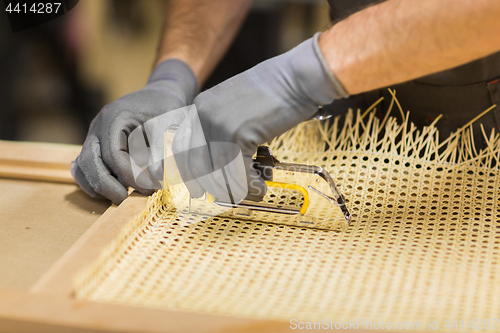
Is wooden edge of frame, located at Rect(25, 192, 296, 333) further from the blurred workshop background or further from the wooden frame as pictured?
the blurred workshop background

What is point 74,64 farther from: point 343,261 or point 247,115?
point 343,261

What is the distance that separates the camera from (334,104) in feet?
3.30

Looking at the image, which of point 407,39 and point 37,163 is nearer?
point 407,39

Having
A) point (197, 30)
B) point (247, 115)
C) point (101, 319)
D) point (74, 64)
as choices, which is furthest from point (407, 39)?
point (74, 64)

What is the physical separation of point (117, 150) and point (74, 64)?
1257 mm

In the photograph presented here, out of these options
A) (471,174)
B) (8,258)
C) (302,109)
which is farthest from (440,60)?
(8,258)

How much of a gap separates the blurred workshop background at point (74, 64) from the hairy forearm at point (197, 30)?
0.63m

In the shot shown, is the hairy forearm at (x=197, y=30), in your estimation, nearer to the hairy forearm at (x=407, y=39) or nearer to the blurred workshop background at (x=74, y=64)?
the hairy forearm at (x=407, y=39)

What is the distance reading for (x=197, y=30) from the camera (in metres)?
1.02

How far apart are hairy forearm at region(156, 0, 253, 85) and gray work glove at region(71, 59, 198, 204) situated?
206 millimetres

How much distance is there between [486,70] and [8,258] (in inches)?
36.3

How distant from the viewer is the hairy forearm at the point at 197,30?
100 centimetres

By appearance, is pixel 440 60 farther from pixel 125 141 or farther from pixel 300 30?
pixel 300 30

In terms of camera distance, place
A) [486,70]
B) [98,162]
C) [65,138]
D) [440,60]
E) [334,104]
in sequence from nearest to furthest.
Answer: [440,60]
[98,162]
[486,70]
[334,104]
[65,138]
